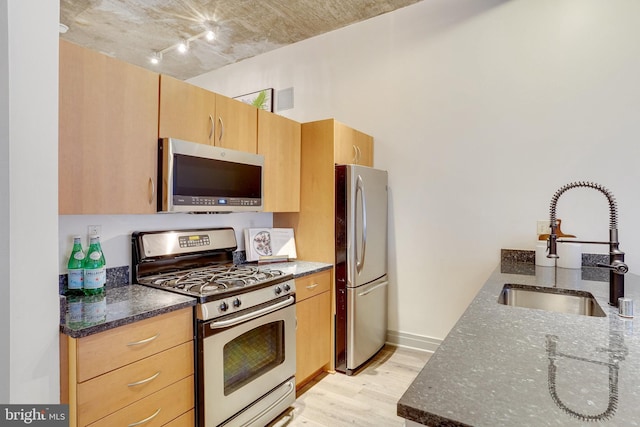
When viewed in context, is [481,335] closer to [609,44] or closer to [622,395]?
[622,395]

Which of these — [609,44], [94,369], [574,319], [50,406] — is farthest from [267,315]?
[609,44]

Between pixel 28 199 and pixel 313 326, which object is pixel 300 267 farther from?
pixel 28 199

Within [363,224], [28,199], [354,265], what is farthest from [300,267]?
[28,199]

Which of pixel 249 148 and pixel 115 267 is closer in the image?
pixel 115 267

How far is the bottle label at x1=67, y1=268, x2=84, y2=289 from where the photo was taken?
5.55 feet

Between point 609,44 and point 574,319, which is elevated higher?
point 609,44

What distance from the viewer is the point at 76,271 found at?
1705 mm

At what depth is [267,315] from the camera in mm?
1985

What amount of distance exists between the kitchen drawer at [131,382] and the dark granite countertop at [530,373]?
121 cm

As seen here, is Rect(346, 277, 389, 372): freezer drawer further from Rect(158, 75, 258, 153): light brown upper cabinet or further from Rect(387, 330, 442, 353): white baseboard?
Rect(158, 75, 258, 153): light brown upper cabinet

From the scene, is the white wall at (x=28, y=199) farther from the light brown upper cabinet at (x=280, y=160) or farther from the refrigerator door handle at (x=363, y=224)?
the refrigerator door handle at (x=363, y=224)

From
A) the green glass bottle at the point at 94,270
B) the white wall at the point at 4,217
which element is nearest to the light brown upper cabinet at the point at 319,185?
the green glass bottle at the point at 94,270

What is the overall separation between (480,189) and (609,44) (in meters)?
1.27

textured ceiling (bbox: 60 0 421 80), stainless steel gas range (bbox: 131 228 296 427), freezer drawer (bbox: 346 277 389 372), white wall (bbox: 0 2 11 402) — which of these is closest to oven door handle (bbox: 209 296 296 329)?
stainless steel gas range (bbox: 131 228 296 427)
